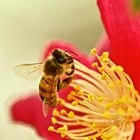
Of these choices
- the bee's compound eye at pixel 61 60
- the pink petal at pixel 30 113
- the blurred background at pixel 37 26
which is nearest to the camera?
the bee's compound eye at pixel 61 60

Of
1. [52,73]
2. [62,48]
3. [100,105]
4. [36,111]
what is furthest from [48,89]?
[36,111]

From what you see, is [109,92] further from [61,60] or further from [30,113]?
[30,113]

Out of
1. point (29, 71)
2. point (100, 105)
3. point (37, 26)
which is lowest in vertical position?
point (100, 105)

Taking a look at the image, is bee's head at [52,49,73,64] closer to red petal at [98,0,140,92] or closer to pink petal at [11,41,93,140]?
red petal at [98,0,140,92]

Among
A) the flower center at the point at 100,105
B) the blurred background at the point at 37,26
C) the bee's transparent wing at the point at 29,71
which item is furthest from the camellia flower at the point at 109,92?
the blurred background at the point at 37,26

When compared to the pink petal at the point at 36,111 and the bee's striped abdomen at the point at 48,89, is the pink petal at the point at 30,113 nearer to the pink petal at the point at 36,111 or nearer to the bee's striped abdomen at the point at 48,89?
the pink petal at the point at 36,111

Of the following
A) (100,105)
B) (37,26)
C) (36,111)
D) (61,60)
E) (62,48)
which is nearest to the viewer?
(61,60)
